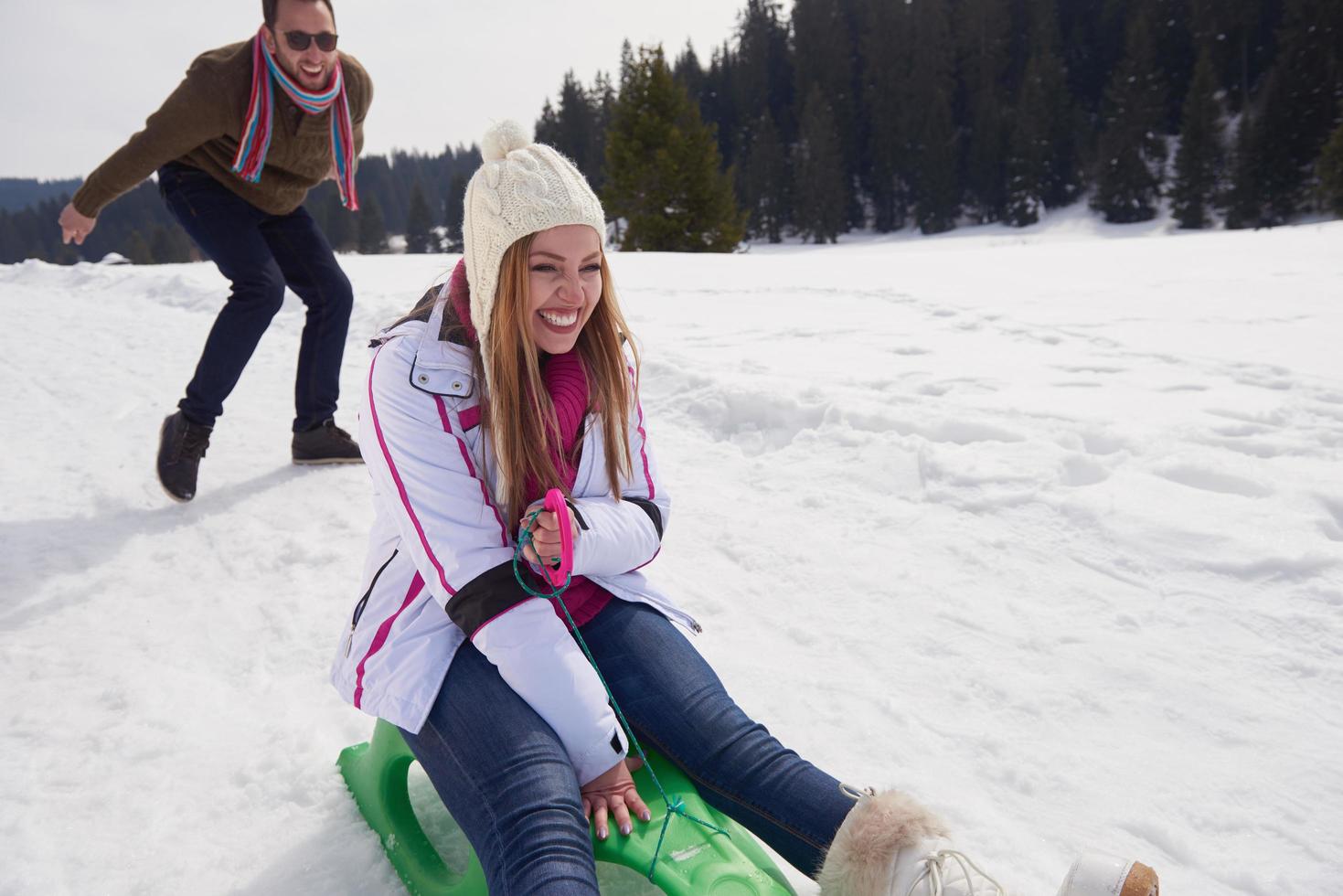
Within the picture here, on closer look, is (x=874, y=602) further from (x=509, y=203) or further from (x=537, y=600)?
(x=509, y=203)

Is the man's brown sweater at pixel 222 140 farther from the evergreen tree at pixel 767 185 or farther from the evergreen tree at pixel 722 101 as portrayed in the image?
the evergreen tree at pixel 722 101

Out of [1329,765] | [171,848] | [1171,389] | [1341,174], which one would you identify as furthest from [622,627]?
[1341,174]

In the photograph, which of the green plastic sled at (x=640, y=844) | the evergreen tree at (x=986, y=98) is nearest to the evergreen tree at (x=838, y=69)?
the evergreen tree at (x=986, y=98)

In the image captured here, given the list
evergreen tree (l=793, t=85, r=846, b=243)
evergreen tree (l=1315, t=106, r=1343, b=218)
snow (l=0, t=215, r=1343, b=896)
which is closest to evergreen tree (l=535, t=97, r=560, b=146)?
evergreen tree (l=793, t=85, r=846, b=243)

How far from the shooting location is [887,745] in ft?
6.18

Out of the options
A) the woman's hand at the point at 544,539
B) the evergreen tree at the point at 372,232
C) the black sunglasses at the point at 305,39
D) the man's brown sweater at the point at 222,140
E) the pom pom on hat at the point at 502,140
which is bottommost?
the woman's hand at the point at 544,539

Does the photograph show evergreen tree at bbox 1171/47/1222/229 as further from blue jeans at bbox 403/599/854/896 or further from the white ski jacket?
blue jeans at bbox 403/599/854/896

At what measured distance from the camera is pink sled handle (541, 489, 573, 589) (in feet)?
4.93

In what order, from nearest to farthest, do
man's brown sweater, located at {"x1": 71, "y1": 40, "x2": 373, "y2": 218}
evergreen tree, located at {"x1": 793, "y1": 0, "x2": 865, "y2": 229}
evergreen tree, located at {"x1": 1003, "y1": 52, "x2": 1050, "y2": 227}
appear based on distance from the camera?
man's brown sweater, located at {"x1": 71, "y1": 40, "x2": 373, "y2": 218}
evergreen tree, located at {"x1": 1003, "y1": 52, "x2": 1050, "y2": 227}
evergreen tree, located at {"x1": 793, "y1": 0, "x2": 865, "y2": 229}

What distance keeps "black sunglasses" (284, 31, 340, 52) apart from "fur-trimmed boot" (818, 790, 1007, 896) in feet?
9.85

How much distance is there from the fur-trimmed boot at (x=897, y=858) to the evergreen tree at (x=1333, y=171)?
33250 millimetres

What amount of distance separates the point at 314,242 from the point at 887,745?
2948mm

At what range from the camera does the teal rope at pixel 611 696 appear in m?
1.38

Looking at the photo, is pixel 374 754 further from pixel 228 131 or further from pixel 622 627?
pixel 228 131
